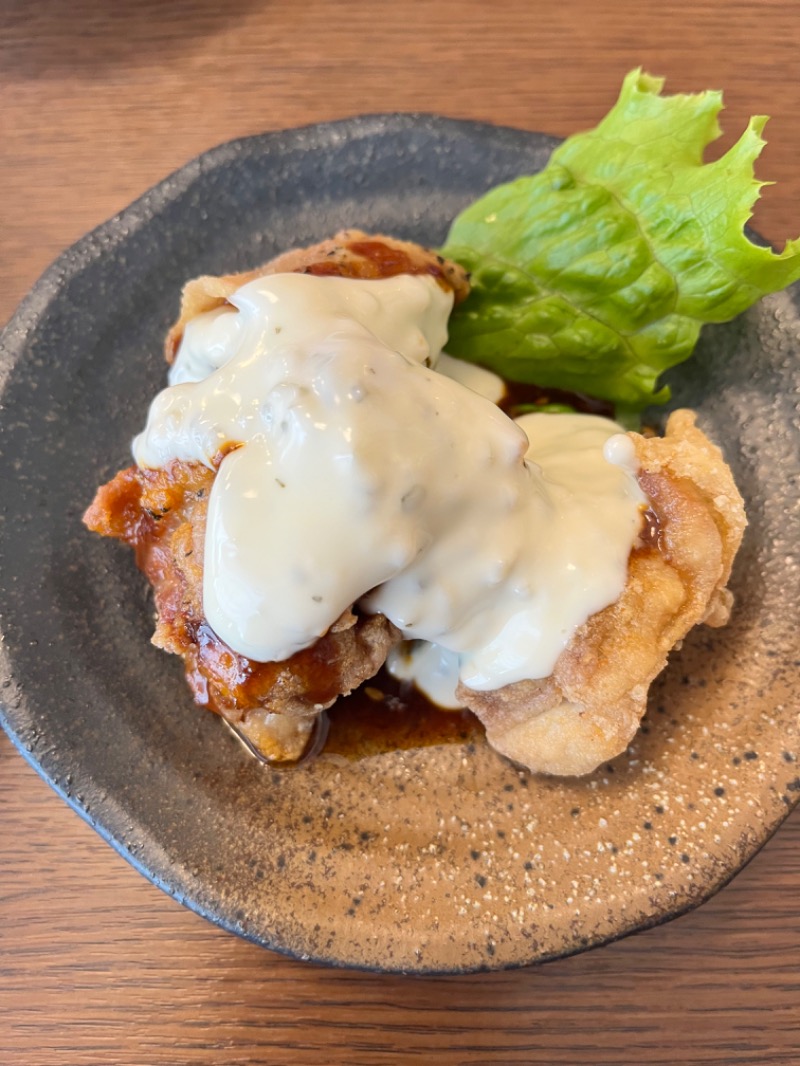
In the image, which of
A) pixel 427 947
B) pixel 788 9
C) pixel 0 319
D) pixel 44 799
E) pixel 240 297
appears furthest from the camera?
pixel 788 9

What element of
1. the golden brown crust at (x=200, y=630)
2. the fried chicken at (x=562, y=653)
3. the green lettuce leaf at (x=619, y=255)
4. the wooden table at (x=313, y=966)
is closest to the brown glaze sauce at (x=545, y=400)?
the green lettuce leaf at (x=619, y=255)

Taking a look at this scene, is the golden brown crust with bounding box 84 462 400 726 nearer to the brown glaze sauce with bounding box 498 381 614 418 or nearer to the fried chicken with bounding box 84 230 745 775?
the fried chicken with bounding box 84 230 745 775

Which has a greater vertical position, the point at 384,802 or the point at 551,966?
the point at 384,802

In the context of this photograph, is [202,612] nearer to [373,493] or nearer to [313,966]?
[373,493]

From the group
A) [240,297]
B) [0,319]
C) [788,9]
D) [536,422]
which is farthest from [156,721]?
[788,9]

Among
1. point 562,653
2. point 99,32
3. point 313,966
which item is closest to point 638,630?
point 562,653

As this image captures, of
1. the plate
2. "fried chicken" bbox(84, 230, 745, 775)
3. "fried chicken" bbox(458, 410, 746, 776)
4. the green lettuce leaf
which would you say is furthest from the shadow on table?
"fried chicken" bbox(458, 410, 746, 776)

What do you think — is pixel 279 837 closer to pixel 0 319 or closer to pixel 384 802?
pixel 384 802
